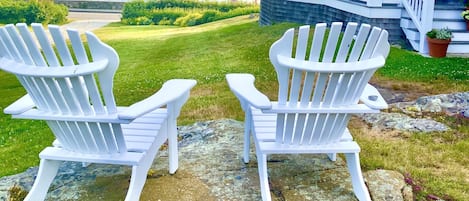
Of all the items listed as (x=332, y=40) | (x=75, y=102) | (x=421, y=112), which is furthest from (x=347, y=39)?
(x=421, y=112)

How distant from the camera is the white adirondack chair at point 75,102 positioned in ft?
6.48

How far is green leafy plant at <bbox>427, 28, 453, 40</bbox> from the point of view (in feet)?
18.9

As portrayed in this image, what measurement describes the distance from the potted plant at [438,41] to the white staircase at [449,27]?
21 centimetres

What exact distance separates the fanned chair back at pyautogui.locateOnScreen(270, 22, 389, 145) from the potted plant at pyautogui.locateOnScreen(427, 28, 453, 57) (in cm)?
396

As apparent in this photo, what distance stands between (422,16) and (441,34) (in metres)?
0.37

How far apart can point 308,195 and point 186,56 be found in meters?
6.03

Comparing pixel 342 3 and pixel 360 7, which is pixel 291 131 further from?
pixel 342 3

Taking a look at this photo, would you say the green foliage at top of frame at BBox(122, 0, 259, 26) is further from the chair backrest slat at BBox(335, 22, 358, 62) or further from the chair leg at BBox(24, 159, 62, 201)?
the chair backrest slat at BBox(335, 22, 358, 62)

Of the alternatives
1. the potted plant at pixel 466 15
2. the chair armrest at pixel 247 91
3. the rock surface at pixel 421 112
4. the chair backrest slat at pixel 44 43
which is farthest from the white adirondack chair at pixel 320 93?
the potted plant at pixel 466 15

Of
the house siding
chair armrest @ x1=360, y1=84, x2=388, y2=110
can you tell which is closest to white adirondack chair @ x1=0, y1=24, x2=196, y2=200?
chair armrest @ x1=360, y1=84, x2=388, y2=110

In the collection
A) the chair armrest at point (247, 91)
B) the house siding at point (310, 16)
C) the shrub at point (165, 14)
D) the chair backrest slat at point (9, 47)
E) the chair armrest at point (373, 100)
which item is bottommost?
the shrub at point (165, 14)

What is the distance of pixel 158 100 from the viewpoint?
2162 millimetres

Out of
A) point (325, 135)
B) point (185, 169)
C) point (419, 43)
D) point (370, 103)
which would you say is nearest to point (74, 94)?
point (185, 169)

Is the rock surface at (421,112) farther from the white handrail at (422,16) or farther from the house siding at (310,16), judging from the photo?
the house siding at (310,16)
